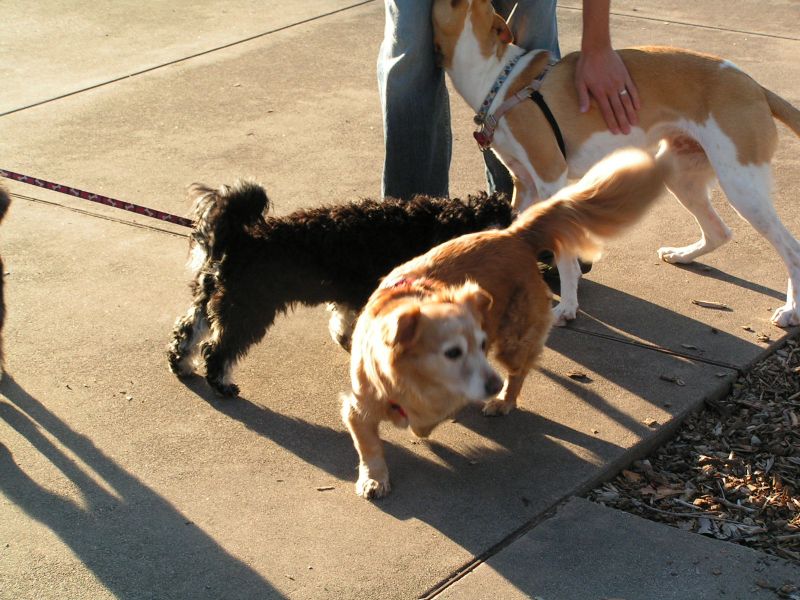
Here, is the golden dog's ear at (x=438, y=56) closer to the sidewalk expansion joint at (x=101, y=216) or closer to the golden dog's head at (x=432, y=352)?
the sidewalk expansion joint at (x=101, y=216)

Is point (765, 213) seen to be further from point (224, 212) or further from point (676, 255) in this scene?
point (224, 212)

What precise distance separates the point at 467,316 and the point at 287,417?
1.13m

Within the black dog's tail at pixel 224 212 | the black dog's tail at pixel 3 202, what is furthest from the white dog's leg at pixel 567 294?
the black dog's tail at pixel 3 202

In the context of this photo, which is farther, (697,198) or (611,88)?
(697,198)

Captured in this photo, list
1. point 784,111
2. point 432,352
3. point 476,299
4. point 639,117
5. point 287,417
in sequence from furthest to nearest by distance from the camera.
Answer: point 639,117 → point 784,111 → point 287,417 → point 476,299 → point 432,352

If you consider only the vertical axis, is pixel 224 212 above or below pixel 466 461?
above

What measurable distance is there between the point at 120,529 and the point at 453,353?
1.32 metres

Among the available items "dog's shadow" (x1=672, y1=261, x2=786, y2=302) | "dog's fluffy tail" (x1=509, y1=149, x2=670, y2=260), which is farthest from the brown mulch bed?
"dog's fluffy tail" (x1=509, y1=149, x2=670, y2=260)

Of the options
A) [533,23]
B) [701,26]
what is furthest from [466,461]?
[701,26]

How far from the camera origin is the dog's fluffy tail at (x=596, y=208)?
4039mm

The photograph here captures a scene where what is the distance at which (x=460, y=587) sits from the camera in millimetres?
3256

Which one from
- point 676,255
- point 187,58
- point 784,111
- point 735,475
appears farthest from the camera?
point 187,58

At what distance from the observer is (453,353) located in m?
3.48

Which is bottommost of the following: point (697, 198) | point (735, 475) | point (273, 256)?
point (735, 475)
